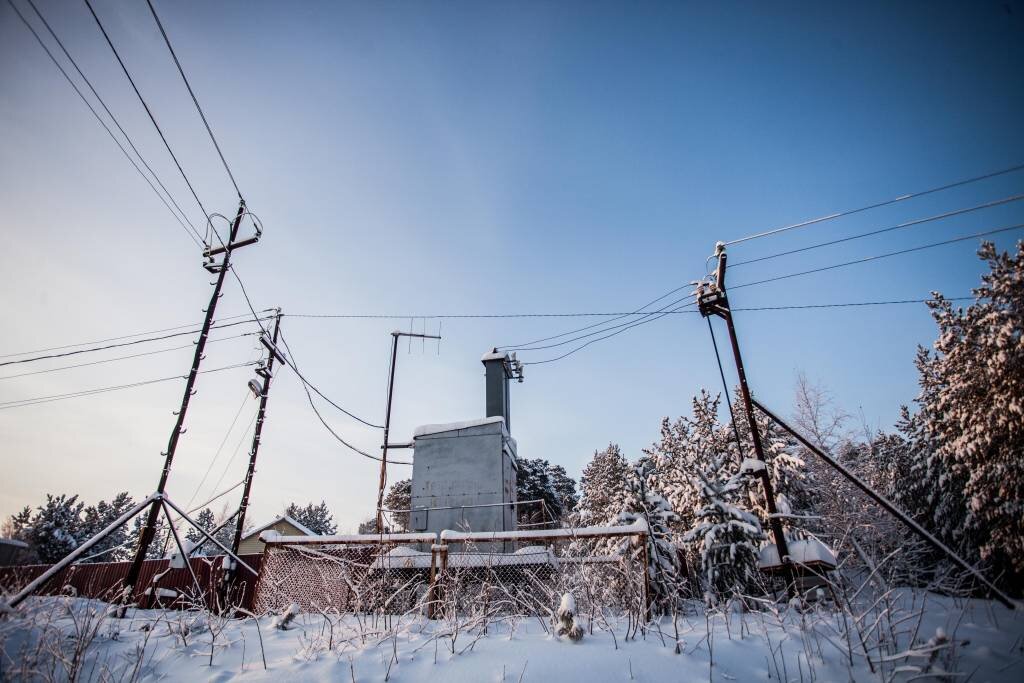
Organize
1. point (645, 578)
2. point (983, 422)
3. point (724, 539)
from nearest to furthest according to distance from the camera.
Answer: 1. point (645, 578)
2. point (724, 539)
3. point (983, 422)

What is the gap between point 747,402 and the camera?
7.89 meters

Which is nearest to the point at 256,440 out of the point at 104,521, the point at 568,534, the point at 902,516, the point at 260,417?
the point at 260,417

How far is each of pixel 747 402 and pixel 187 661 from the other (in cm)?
846

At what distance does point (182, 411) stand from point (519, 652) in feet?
23.1

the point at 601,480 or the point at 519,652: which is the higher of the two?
the point at 601,480

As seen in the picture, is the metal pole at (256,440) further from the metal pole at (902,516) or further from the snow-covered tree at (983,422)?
the snow-covered tree at (983,422)

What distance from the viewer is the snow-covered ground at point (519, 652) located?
3.53 meters

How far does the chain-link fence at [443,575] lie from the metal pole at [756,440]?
2169 millimetres

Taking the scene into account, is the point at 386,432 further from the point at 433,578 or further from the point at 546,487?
the point at 546,487

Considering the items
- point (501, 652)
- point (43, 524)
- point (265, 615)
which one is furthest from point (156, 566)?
point (43, 524)

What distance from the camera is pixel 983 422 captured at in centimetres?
1587

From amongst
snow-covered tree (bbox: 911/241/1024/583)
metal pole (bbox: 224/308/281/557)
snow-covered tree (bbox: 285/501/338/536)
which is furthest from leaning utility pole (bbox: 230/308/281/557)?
snow-covered tree (bbox: 285/501/338/536)

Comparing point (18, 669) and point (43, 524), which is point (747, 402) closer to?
point (18, 669)

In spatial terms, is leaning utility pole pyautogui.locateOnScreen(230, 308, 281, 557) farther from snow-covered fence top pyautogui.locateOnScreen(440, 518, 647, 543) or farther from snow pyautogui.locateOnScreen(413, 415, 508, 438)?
snow-covered fence top pyautogui.locateOnScreen(440, 518, 647, 543)
